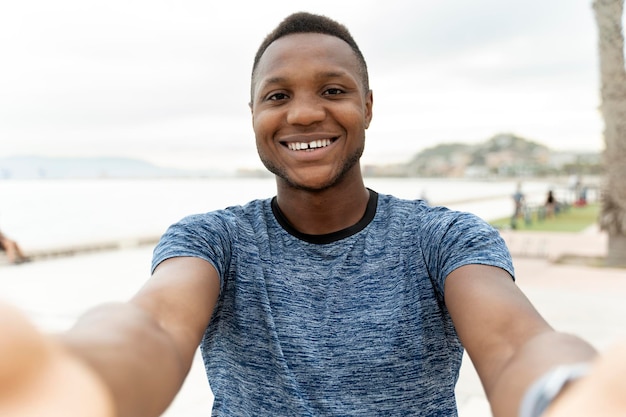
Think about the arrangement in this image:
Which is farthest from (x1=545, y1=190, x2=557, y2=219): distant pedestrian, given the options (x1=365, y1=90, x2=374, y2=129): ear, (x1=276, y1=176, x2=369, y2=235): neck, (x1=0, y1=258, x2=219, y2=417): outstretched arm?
(x1=0, y1=258, x2=219, y2=417): outstretched arm

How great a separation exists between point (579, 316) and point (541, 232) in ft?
34.5

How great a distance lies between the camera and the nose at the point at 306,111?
5.36ft

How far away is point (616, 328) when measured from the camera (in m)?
5.71

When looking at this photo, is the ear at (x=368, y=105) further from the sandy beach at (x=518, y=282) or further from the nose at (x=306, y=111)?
the sandy beach at (x=518, y=282)

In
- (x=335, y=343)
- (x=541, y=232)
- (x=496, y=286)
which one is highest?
(x=496, y=286)

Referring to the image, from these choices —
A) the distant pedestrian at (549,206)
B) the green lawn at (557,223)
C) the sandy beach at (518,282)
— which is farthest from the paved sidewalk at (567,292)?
the distant pedestrian at (549,206)

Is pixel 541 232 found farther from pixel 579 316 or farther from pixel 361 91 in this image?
pixel 361 91

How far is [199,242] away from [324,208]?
43cm

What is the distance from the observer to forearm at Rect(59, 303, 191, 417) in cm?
85

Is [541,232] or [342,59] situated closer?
[342,59]

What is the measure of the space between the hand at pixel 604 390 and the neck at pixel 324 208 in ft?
3.65

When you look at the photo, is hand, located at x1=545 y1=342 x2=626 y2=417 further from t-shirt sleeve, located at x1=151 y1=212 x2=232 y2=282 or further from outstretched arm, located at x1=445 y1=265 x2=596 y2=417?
t-shirt sleeve, located at x1=151 y1=212 x2=232 y2=282

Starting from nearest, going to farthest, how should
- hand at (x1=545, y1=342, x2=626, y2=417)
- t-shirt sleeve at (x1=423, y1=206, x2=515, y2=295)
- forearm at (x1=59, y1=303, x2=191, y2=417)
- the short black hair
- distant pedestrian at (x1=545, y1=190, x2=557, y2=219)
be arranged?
hand at (x1=545, y1=342, x2=626, y2=417), forearm at (x1=59, y1=303, x2=191, y2=417), t-shirt sleeve at (x1=423, y1=206, x2=515, y2=295), the short black hair, distant pedestrian at (x1=545, y1=190, x2=557, y2=219)

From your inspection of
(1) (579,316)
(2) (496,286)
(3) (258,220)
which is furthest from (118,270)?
(2) (496,286)
